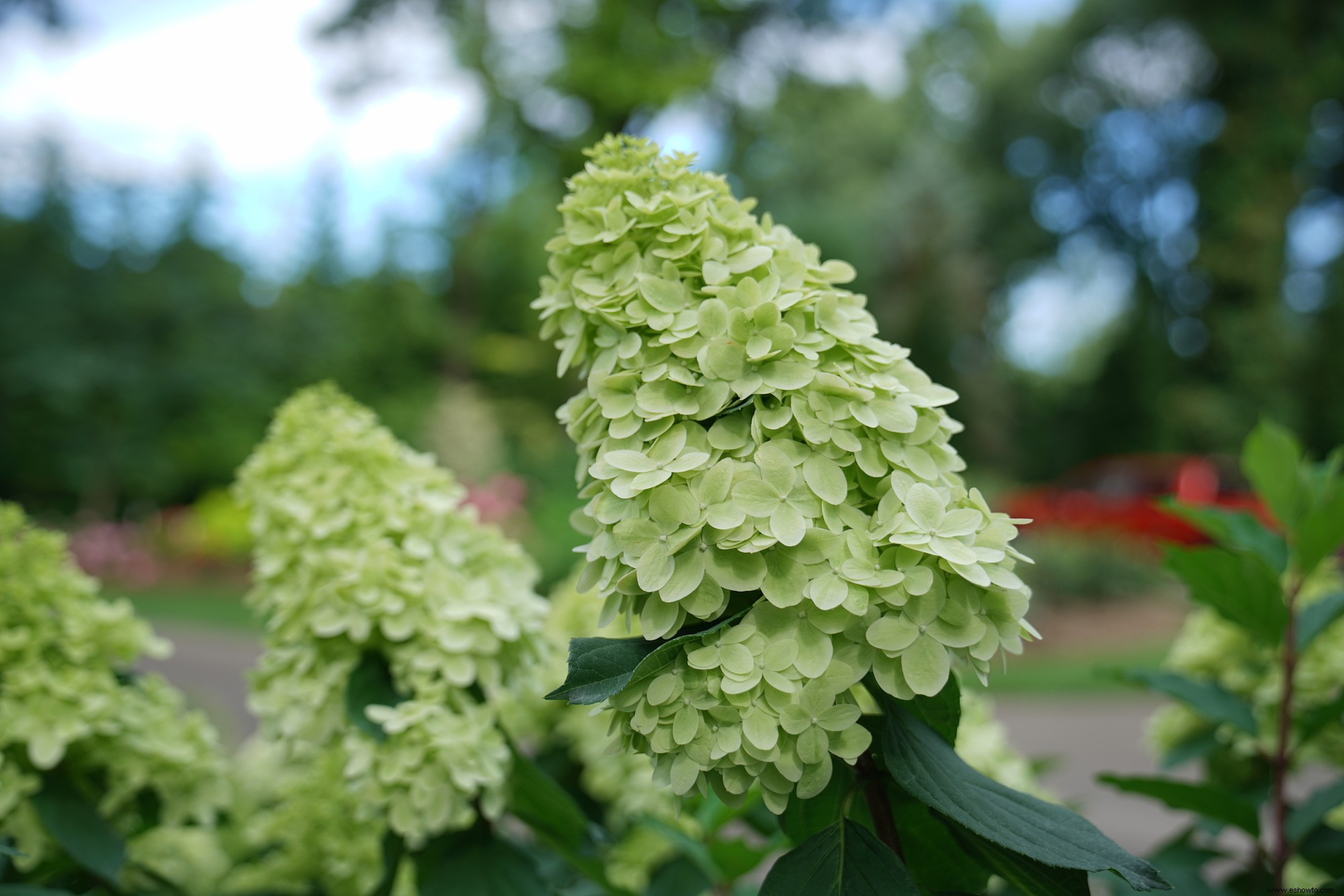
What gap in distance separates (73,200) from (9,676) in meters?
16.8

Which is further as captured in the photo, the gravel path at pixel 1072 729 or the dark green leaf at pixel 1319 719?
the gravel path at pixel 1072 729

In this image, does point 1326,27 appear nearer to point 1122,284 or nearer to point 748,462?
point 1122,284

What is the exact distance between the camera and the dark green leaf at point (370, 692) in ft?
4.05

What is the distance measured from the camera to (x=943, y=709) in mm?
960

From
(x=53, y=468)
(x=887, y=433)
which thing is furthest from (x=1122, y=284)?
(x=887, y=433)

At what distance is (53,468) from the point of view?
16.1 m

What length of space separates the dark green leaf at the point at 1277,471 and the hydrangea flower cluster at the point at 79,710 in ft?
5.74

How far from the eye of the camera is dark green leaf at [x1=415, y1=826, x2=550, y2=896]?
1231 mm

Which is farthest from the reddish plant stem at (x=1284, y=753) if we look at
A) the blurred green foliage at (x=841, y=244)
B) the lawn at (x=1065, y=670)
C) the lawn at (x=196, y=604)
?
the lawn at (x=196, y=604)

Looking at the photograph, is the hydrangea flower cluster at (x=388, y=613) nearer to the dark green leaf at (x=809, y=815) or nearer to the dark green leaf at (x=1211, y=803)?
the dark green leaf at (x=809, y=815)

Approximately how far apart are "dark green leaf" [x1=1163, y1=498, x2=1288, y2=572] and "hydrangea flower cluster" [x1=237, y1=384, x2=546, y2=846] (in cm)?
102

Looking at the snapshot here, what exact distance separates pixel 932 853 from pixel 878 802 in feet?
0.38

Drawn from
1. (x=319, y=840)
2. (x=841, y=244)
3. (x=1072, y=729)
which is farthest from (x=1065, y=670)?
(x=841, y=244)

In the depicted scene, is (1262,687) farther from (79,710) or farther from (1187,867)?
(79,710)
